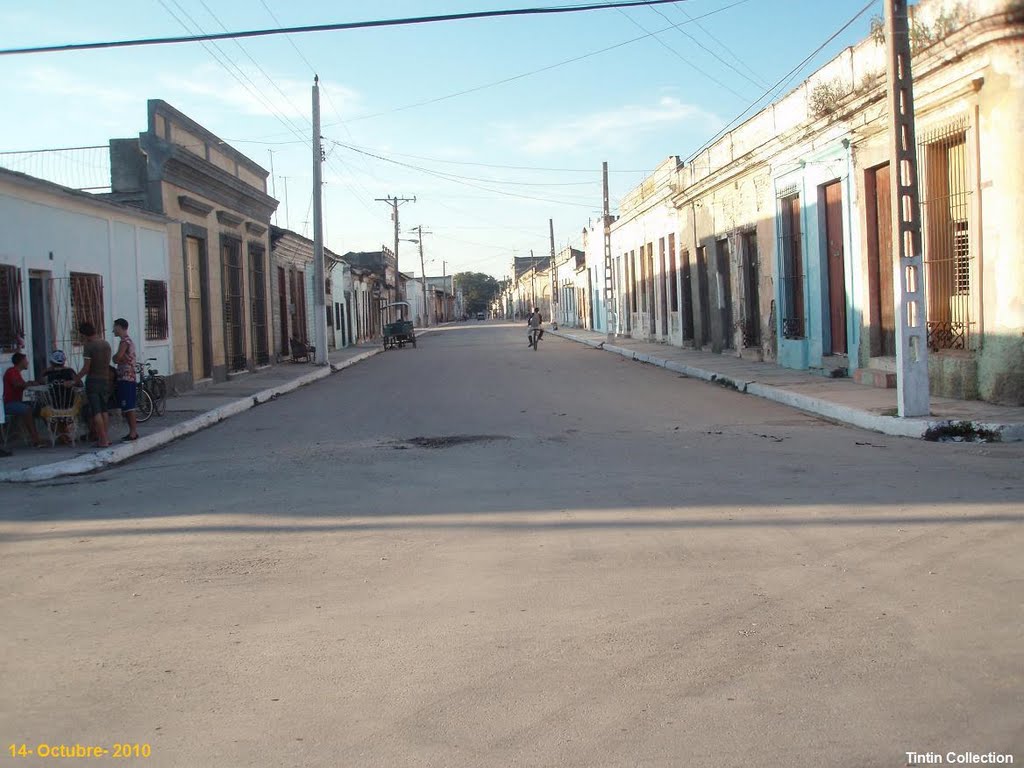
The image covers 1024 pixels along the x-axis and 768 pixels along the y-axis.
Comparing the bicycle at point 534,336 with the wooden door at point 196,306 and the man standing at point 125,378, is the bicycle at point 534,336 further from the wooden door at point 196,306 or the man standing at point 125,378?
the man standing at point 125,378

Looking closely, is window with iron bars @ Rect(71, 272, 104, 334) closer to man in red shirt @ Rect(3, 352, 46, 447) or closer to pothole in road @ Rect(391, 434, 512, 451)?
man in red shirt @ Rect(3, 352, 46, 447)

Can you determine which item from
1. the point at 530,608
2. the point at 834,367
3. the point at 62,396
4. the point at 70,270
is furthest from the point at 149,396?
the point at 834,367

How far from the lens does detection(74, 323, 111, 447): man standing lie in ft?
37.9

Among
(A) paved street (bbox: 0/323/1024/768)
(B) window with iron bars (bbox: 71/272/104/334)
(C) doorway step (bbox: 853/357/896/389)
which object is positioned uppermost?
(B) window with iron bars (bbox: 71/272/104/334)

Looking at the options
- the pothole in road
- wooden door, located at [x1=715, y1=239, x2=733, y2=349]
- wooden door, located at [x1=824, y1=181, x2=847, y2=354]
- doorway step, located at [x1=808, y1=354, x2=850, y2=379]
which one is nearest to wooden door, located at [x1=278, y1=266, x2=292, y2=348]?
wooden door, located at [x1=715, y1=239, x2=733, y2=349]

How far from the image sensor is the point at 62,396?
40.9 feet

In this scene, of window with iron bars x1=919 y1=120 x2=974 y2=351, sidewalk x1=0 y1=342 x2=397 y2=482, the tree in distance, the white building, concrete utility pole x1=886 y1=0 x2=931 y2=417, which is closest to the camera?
sidewalk x1=0 y1=342 x2=397 y2=482

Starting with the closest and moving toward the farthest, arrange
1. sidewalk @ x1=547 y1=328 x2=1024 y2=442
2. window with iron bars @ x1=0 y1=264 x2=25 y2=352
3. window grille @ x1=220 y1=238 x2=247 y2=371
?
sidewalk @ x1=547 y1=328 x2=1024 y2=442, window with iron bars @ x1=0 y1=264 x2=25 y2=352, window grille @ x1=220 y1=238 x2=247 y2=371

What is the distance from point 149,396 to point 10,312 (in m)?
2.83

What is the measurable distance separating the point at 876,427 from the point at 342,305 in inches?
1459

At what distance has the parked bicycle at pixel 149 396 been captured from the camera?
1498 centimetres

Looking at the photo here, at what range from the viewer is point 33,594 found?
5.79 meters

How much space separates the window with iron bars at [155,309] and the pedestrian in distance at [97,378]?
6665 millimetres

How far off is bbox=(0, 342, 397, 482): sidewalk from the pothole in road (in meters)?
3.41
